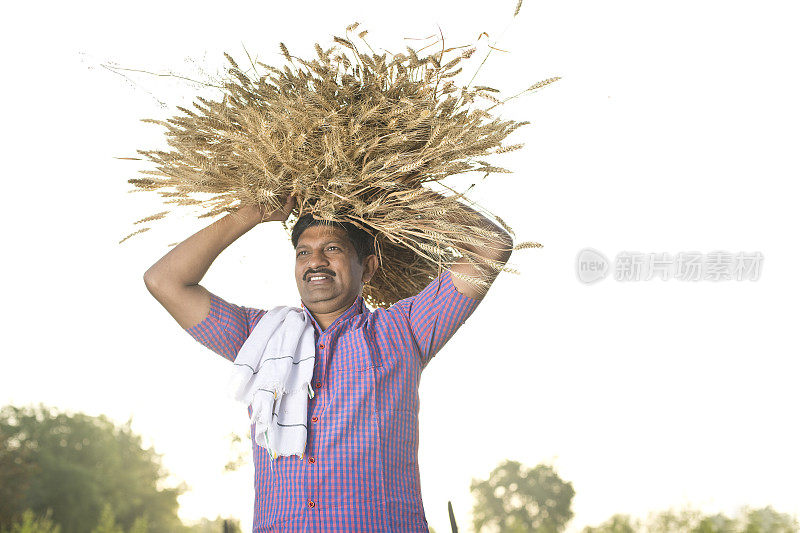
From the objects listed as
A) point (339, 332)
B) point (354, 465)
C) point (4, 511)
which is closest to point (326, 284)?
point (339, 332)

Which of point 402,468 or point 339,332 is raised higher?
point 339,332

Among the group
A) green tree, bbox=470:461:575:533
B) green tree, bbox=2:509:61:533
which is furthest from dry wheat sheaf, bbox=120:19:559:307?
green tree, bbox=470:461:575:533

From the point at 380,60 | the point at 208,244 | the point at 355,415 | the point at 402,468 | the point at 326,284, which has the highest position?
the point at 380,60

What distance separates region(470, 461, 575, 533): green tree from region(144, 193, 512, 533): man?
26.8 metres

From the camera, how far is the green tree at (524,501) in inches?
1089

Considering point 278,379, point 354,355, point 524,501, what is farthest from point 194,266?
point 524,501

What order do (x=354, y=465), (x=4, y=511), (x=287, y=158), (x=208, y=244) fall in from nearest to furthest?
(x=354, y=465) → (x=287, y=158) → (x=208, y=244) → (x=4, y=511)

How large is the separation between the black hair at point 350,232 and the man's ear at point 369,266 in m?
0.03

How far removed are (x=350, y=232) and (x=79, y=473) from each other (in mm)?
21676

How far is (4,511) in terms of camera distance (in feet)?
57.8

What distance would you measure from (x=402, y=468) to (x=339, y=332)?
1.68ft

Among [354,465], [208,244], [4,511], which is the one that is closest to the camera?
[354,465]

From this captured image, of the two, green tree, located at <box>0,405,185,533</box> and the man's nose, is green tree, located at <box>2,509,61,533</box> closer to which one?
green tree, located at <box>0,405,185,533</box>

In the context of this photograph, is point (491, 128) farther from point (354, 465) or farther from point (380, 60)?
point (354, 465)
